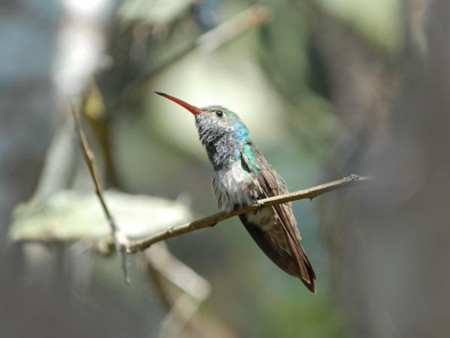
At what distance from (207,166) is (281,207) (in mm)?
4061

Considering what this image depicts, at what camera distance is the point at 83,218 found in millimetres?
3145

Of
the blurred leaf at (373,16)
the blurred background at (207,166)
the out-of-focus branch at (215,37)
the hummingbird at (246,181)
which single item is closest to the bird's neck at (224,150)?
the hummingbird at (246,181)

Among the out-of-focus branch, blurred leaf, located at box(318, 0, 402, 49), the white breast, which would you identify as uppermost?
blurred leaf, located at box(318, 0, 402, 49)

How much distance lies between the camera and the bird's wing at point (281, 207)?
2317mm

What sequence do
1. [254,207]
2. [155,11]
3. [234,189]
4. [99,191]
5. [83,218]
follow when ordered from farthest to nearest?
[155,11], [83,218], [234,189], [99,191], [254,207]

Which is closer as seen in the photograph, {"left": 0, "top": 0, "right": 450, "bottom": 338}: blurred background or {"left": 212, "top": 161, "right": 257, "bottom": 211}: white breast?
{"left": 0, "top": 0, "right": 450, "bottom": 338}: blurred background

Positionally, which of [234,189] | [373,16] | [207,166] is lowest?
[234,189]

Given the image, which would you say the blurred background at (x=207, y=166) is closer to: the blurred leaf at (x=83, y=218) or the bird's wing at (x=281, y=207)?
the blurred leaf at (x=83, y=218)

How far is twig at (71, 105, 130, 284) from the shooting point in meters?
2.41

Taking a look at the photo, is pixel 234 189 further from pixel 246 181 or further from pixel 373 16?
pixel 373 16

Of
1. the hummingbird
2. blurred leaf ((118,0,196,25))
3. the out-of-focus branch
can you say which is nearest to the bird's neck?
the hummingbird

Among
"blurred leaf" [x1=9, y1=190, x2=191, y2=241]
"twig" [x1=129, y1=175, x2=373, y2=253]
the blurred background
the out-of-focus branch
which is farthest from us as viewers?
the out-of-focus branch

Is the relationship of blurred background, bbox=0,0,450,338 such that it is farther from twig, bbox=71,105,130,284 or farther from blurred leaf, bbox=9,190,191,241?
twig, bbox=71,105,130,284

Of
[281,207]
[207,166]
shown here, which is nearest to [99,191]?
[281,207]
